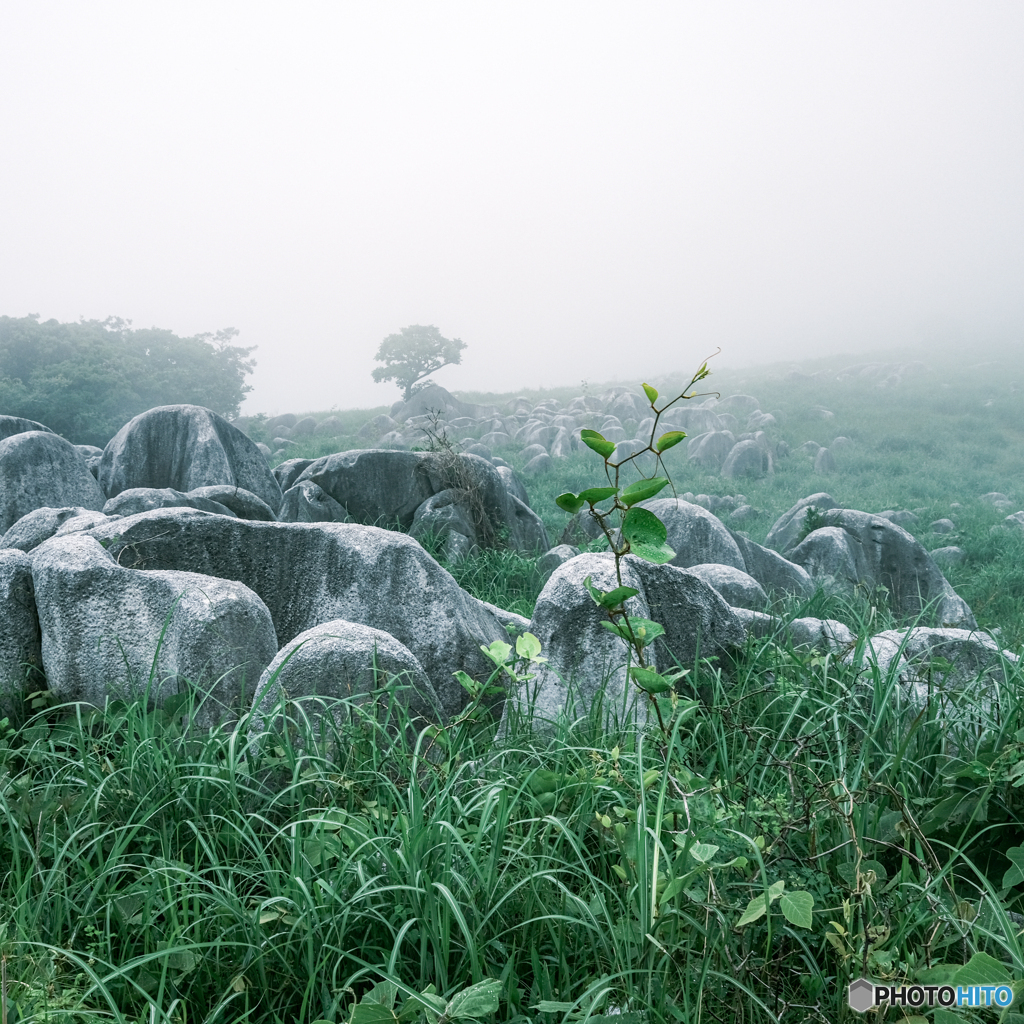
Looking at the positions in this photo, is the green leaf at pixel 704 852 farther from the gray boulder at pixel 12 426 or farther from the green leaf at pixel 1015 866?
the gray boulder at pixel 12 426

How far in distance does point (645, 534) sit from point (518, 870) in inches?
33.3

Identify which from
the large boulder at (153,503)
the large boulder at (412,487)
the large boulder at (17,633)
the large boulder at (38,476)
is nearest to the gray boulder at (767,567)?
the large boulder at (412,487)

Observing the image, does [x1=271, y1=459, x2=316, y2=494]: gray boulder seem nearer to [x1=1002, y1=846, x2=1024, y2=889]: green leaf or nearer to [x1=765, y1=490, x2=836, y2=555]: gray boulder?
[x1=765, y1=490, x2=836, y2=555]: gray boulder

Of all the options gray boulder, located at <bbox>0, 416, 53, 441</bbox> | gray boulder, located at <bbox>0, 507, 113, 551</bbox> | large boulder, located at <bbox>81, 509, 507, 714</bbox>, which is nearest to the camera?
large boulder, located at <bbox>81, 509, 507, 714</bbox>

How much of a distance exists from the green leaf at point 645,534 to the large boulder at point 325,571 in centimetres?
216

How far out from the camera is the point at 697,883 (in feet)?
4.68

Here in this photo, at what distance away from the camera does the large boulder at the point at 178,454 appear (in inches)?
343

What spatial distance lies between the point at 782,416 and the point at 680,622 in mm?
24484

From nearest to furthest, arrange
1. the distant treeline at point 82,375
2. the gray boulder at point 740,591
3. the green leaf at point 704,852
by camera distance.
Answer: the green leaf at point 704,852
the gray boulder at point 740,591
the distant treeline at point 82,375

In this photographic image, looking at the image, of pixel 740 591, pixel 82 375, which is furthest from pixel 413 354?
pixel 740 591

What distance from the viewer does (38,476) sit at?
6.82 meters

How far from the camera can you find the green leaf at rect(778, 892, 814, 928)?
116 centimetres

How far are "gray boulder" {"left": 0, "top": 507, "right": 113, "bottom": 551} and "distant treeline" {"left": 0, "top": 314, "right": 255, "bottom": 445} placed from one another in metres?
14.4

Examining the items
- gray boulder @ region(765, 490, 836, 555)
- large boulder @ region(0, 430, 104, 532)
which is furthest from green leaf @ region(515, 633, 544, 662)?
gray boulder @ region(765, 490, 836, 555)
